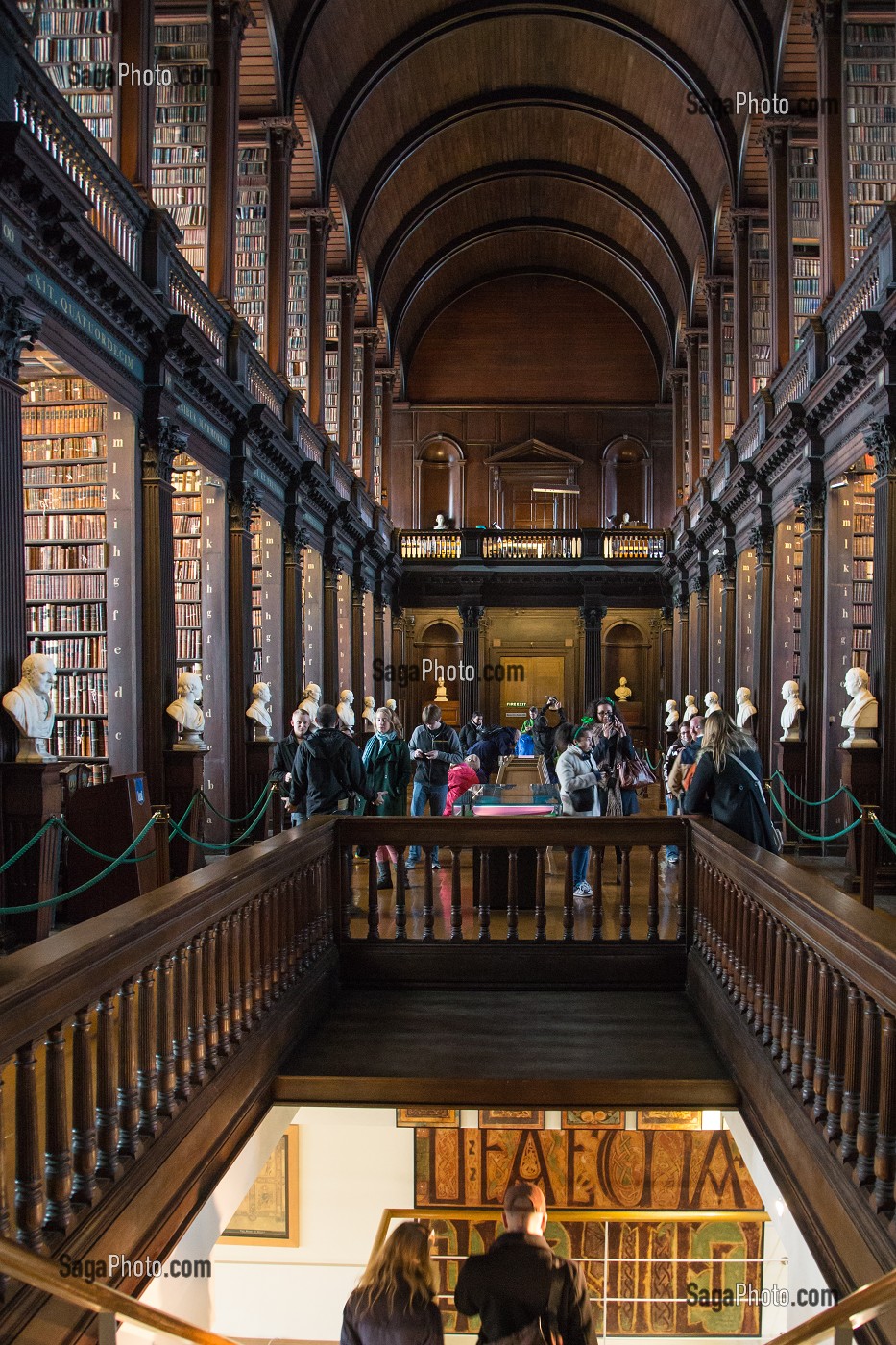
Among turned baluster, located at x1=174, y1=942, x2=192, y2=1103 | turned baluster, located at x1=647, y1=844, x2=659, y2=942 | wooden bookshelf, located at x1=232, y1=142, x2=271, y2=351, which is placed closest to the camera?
turned baluster, located at x1=174, y1=942, x2=192, y2=1103

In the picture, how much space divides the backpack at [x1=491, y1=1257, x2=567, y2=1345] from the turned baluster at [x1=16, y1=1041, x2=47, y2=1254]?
0.94 m

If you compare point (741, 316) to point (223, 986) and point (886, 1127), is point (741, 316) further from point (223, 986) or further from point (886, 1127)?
point (886, 1127)

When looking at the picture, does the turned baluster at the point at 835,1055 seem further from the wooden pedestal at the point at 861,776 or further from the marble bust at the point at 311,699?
the marble bust at the point at 311,699

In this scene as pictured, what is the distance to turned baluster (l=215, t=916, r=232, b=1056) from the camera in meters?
3.00

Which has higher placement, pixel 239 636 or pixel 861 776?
pixel 239 636

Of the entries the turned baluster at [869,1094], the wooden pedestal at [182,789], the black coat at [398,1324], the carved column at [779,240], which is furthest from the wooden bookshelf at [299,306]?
the black coat at [398,1324]

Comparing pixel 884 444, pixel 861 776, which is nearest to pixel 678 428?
pixel 884 444

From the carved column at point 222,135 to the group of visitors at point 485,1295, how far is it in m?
8.31

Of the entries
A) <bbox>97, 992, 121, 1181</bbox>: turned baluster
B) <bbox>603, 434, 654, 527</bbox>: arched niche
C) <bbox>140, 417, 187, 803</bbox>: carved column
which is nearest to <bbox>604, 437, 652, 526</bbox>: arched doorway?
<bbox>603, 434, 654, 527</bbox>: arched niche

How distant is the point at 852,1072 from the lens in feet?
7.61

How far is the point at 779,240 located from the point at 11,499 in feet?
28.1

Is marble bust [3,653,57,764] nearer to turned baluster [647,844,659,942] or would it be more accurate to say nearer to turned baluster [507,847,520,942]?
turned baluster [507,847,520,942]

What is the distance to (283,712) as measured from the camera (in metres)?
11.1

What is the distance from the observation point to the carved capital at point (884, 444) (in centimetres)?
708
